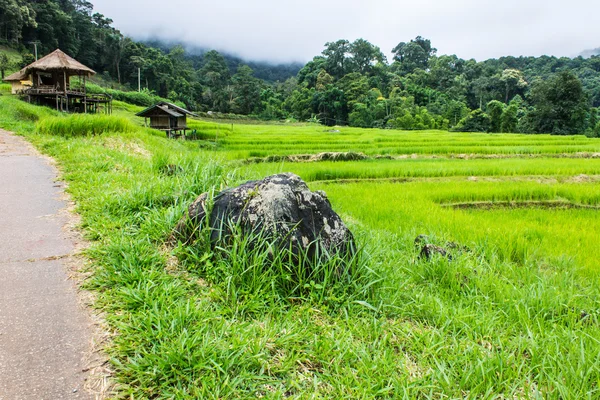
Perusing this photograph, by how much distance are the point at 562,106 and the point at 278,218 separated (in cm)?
4520

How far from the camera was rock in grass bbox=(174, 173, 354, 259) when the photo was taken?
2.63 meters

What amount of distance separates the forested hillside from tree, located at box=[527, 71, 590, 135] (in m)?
0.10

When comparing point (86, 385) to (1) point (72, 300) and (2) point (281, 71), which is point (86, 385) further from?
(2) point (281, 71)

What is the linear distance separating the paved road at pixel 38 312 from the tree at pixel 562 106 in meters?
44.7

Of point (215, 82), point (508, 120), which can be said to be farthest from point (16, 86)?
point (508, 120)

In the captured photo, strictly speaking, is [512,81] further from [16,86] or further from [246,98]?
[16,86]

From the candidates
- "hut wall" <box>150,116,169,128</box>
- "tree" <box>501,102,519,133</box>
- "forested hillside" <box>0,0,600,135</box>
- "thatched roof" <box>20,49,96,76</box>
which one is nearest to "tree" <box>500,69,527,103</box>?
"forested hillside" <box>0,0,600,135</box>

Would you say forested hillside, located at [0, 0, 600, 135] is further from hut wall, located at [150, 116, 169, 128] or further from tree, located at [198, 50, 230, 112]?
hut wall, located at [150, 116, 169, 128]

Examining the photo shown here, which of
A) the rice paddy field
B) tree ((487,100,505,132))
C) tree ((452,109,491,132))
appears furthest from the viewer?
tree ((452,109,491,132))

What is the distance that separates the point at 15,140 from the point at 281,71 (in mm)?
138066

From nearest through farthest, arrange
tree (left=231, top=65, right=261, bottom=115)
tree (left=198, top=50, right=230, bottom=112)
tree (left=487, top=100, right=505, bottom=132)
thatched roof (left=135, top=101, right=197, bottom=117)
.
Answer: thatched roof (left=135, top=101, right=197, bottom=117), tree (left=487, top=100, right=505, bottom=132), tree (left=231, top=65, right=261, bottom=115), tree (left=198, top=50, right=230, bottom=112)

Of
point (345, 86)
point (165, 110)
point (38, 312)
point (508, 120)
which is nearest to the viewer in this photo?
point (38, 312)

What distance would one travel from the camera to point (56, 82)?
82.1 ft

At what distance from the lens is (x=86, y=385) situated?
5.27 ft
